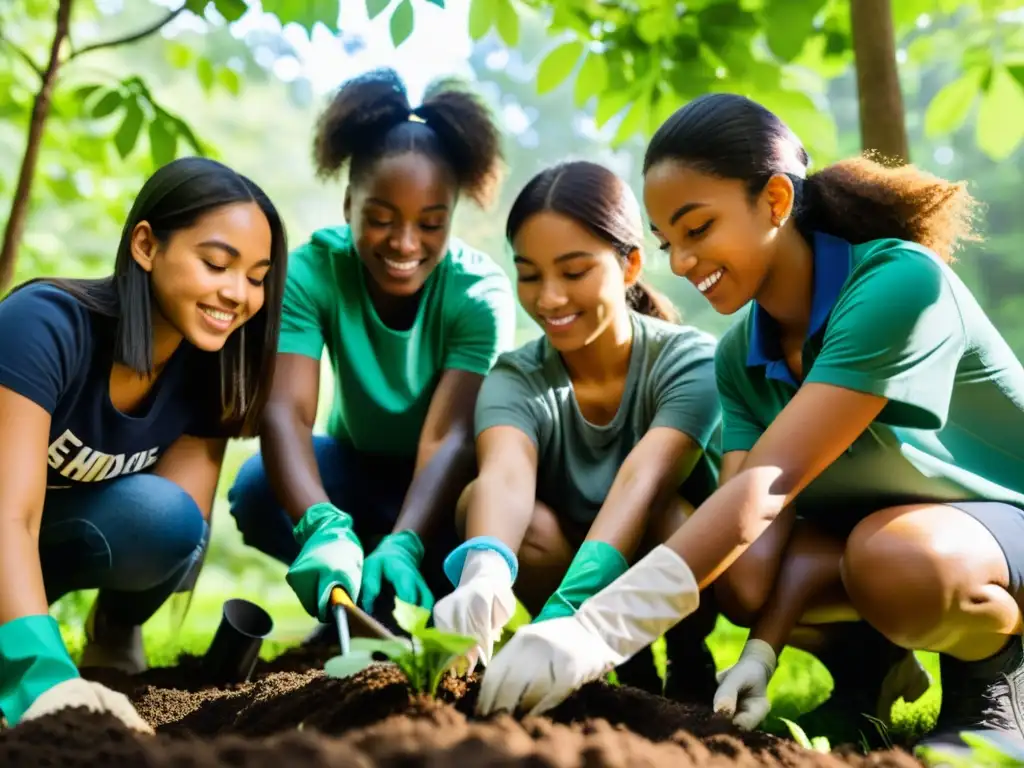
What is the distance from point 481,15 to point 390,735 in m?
1.53

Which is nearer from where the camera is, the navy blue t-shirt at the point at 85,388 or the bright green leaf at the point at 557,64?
the navy blue t-shirt at the point at 85,388

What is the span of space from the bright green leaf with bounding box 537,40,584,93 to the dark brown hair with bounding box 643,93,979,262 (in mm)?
677

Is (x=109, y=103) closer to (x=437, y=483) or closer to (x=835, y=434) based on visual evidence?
(x=437, y=483)

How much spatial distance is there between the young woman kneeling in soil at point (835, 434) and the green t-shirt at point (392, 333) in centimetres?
65

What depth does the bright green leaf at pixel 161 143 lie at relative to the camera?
218 cm

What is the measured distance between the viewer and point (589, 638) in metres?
1.37

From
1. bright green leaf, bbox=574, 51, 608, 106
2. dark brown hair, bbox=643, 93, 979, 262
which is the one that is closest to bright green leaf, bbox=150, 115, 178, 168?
bright green leaf, bbox=574, 51, 608, 106

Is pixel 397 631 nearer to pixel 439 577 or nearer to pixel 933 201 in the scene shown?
pixel 439 577

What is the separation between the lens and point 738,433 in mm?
1855

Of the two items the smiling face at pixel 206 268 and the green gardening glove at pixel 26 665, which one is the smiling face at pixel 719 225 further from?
the green gardening glove at pixel 26 665

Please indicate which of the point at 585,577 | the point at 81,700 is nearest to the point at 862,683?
the point at 585,577

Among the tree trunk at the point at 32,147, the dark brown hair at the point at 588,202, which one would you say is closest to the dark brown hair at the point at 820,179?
the dark brown hair at the point at 588,202

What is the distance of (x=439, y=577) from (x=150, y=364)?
938 mm

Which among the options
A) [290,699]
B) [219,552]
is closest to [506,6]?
[290,699]
